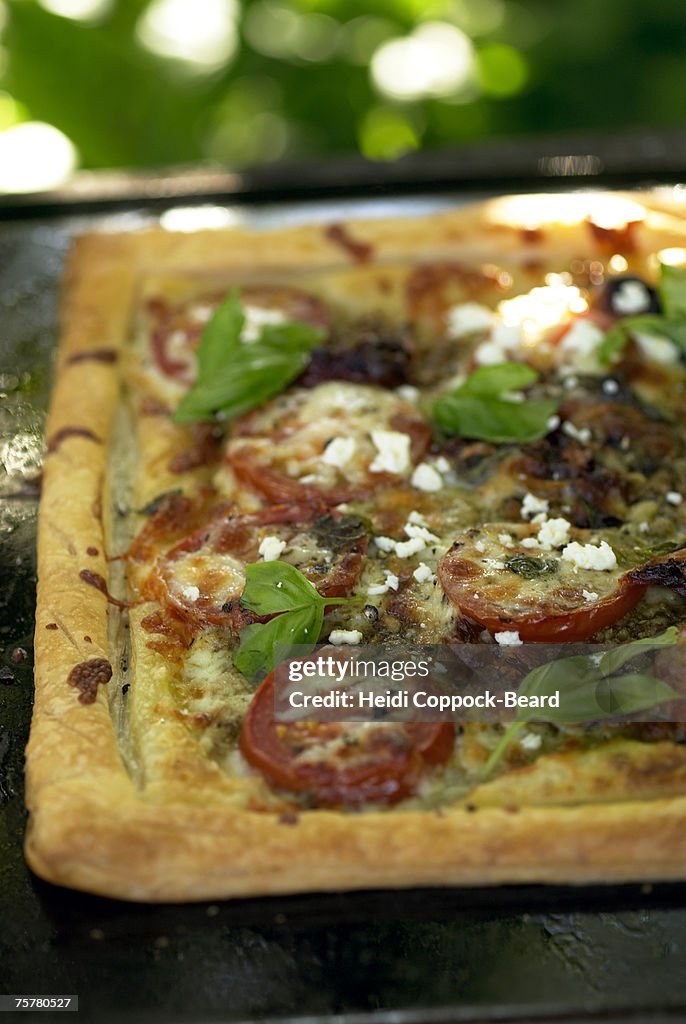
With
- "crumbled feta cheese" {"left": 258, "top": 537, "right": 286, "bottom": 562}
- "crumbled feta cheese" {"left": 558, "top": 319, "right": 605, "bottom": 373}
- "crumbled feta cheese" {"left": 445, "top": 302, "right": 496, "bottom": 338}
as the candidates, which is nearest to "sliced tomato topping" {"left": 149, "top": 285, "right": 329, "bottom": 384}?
"crumbled feta cheese" {"left": 445, "top": 302, "right": 496, "bottom": 338}

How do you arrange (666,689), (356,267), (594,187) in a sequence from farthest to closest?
(594,187), (356,267), (666,689)

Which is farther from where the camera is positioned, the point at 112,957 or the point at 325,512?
the point at 325,512

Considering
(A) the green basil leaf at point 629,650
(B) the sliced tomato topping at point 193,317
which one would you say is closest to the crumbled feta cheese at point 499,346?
(B) the sliced tomato topping at point 193,317

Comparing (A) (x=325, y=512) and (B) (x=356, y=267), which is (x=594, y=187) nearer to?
(B) (x=356, y=267)

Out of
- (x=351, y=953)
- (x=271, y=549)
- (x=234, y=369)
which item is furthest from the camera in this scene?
(x=234, y=369)

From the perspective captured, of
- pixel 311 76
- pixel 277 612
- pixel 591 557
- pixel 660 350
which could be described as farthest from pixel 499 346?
pixel 311 76

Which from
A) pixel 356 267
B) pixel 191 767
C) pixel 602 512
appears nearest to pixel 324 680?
pixel 191 767

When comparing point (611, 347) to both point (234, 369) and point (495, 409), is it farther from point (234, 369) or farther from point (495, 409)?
point (234, 369)
